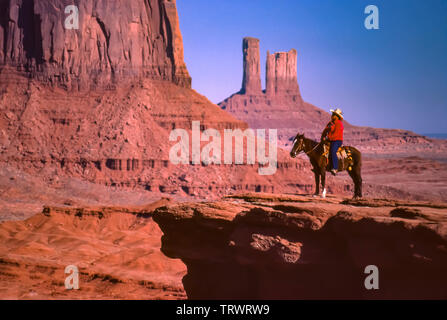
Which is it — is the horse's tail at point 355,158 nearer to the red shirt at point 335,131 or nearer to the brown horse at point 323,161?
the brown horse at point 323,161

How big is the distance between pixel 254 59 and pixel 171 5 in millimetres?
114666

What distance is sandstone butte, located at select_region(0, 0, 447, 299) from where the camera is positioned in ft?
58.5

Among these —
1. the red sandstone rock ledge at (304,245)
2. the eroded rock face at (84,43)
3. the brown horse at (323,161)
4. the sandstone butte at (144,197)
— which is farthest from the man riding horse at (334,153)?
the eroded rock face at (84,43)

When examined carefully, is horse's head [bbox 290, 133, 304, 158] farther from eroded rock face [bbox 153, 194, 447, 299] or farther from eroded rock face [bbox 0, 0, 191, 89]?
eroded rock face [bbox 0, 0, 191, 89]

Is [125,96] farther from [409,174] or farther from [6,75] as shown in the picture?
[409,174]

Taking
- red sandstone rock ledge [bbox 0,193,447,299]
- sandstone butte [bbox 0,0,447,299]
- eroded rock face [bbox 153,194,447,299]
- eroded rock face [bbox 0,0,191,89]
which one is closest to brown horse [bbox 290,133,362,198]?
red sandstone rock ledge [bbox 0,193,447,299]

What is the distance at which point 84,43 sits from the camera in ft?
267

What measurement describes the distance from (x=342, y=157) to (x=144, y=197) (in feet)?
165

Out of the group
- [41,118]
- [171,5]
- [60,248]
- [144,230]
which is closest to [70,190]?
[41,118]

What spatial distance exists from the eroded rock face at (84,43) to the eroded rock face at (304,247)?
63032 mm

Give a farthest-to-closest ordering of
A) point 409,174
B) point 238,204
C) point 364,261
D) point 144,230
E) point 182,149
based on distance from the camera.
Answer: point 409,174 → point 182,149 → point 144,230 → point 238,204 → point 364,261

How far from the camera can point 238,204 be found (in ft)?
66.2

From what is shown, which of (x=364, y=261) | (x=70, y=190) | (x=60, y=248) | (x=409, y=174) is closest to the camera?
(x=364, y=261)

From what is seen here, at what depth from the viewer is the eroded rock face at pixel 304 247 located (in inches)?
627
